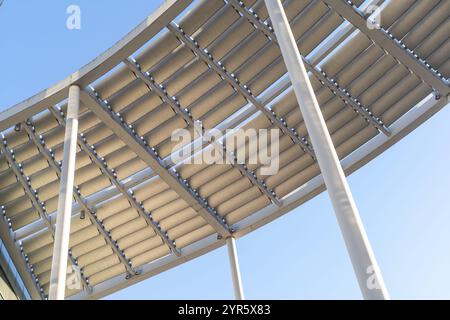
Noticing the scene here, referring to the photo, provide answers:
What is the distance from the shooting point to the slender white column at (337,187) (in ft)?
23.7

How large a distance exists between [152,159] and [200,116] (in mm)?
2655

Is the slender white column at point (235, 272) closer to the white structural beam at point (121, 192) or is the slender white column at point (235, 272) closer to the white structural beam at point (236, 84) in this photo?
the white structural beam at point (121, 192)

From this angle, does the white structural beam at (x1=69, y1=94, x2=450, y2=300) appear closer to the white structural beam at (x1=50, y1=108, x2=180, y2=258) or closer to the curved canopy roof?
the curved canopy roof

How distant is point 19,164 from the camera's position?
2175 centimetres

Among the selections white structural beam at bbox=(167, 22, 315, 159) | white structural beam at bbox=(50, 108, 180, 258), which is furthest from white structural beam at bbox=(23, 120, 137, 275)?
white structural beam at bbox=(167, 22, 315, 159)

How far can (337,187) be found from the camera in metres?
8.49

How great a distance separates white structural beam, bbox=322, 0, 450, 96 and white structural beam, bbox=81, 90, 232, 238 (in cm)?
881

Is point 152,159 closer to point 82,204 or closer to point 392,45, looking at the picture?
point 82,204

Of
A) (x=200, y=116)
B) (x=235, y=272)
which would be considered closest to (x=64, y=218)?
(x=200, y=116)

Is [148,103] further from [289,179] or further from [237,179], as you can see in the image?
[289,179]

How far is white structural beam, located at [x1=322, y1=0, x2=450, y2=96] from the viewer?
17391 mm

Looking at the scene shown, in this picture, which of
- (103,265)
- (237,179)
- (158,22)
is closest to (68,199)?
(158,22)

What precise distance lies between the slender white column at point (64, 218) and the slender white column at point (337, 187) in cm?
742
